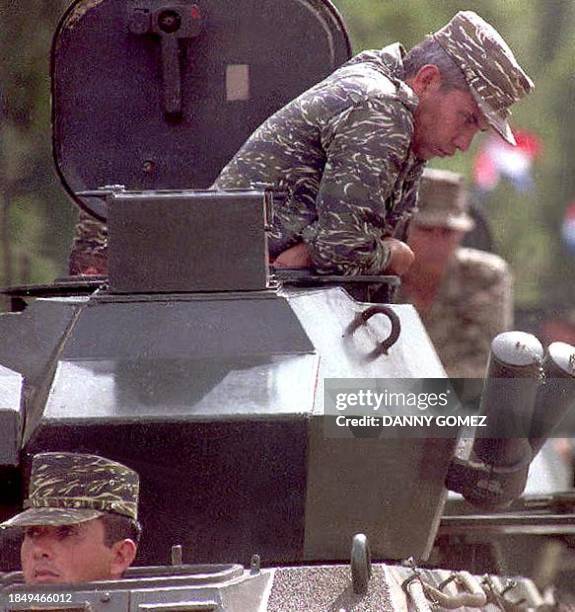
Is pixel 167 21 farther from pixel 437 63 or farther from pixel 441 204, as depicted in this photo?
pixel 441 204

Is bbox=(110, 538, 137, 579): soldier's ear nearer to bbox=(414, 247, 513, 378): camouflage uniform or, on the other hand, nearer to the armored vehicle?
the armored vehicle

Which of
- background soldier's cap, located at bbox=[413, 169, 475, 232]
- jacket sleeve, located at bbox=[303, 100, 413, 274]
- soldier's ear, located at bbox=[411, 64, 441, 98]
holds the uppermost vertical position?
soldier's ear, located at bbox=[411, 64, 441, 98]

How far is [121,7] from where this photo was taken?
30.2ft

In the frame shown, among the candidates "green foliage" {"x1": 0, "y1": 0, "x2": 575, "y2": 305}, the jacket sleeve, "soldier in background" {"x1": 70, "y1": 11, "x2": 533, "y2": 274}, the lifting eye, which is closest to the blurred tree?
"green foliage" {"x1": 0, "y1": 0, "x2": 575, "y2": 305}

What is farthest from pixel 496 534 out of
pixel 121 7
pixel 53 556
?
pixel 53 556

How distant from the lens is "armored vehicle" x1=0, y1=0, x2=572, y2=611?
6977 millimetres

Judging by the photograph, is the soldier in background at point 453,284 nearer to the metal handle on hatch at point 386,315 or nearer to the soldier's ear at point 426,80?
the soldier's ear at point 426,80

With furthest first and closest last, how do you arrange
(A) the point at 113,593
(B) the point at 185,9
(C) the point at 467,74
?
(B) the point at 185,9, (C) the point at 467,74, (A) the point at 113,593

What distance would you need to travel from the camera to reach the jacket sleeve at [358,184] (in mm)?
7848

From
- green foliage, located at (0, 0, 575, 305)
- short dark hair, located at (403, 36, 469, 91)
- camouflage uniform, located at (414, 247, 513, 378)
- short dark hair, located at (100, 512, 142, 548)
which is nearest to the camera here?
short dark hair, located at (100, 512, 142, 548)

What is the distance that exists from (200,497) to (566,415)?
4.26 feet

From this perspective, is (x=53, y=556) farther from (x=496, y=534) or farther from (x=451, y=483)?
→ (x=496, y=534)

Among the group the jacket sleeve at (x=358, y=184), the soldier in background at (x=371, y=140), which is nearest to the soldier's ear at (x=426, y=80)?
the soldier in background at (x=371, y=140)
